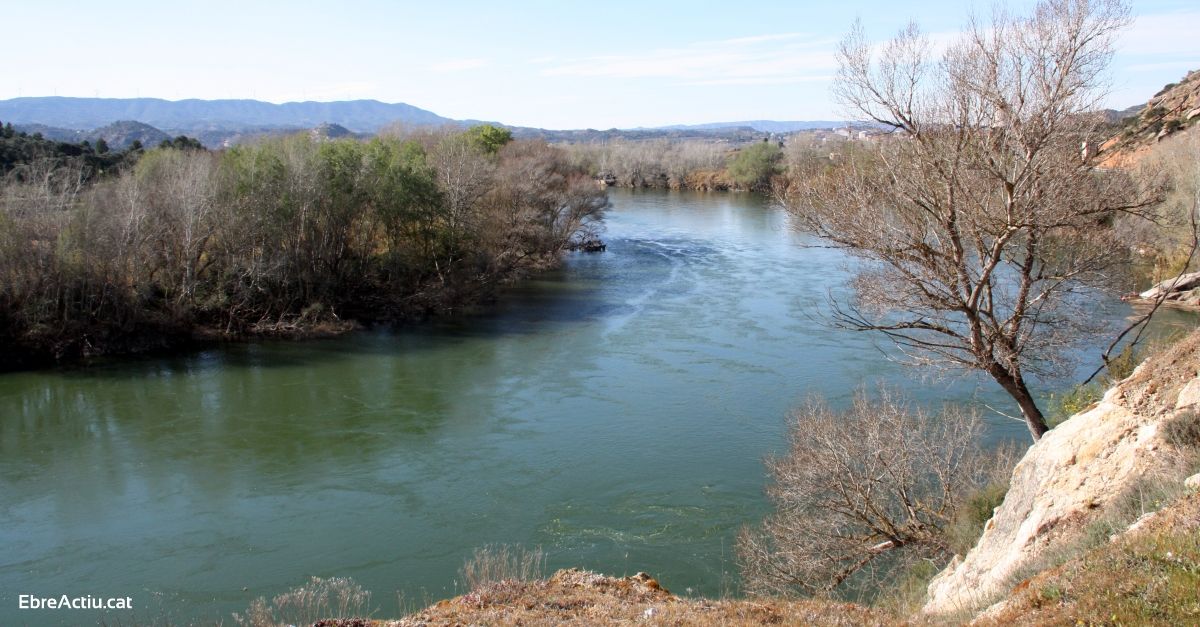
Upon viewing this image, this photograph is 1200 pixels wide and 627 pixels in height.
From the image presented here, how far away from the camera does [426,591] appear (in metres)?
12.0

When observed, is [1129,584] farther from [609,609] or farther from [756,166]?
[756,166]

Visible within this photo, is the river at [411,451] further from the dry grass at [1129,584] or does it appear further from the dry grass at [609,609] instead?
the dry grass at [1129,584]

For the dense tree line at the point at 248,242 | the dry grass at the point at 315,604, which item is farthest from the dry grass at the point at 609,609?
the dense tree line at the point at 248,242

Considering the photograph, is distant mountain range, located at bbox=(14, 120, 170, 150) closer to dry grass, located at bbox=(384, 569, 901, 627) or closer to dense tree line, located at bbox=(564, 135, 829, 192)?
dense tree line, located at bbox=(564, 135, 829, 192)

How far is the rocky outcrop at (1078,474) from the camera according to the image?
7.25 metres

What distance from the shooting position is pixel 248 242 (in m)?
29.0

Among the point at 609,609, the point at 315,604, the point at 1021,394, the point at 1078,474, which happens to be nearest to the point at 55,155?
the point at 315,604

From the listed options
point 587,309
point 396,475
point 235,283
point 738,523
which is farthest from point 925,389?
point 235,283

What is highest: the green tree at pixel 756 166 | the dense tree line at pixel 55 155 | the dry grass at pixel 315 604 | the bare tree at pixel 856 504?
the green tree at pixel 756 166

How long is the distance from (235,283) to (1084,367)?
1017 inches

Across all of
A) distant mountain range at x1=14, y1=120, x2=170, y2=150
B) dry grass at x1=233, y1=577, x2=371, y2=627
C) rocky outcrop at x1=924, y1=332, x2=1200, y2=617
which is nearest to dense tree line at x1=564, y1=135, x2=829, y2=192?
distant mountain range at x1=14, y1=120, x2=170, y2=150

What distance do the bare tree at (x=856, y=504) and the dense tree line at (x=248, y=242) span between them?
20844mm

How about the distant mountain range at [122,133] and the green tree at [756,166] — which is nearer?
the green tree at [756,166]

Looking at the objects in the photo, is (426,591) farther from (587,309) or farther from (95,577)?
(587,309)
